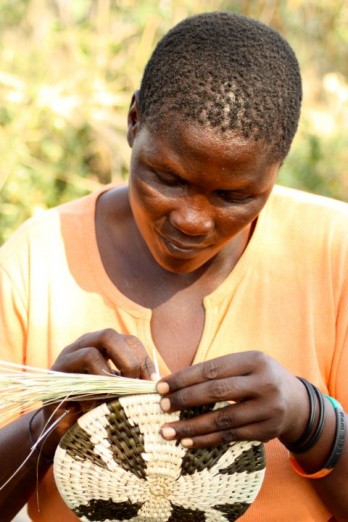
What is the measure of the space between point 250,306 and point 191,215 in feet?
1.52

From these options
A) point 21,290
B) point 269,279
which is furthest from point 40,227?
point 269,279

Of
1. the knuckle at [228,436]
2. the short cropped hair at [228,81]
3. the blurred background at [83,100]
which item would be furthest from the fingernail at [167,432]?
the blurred background at [83,100]

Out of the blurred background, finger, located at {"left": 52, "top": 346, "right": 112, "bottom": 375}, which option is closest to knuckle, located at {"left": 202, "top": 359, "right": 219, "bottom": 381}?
finger, located at {"left": 52, "top": 346, "right": 112, "bottom": 375}

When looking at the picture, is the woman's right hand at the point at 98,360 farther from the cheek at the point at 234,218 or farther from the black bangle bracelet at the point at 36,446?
the cheek at the point at 234,218

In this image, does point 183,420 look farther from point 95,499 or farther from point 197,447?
point 95,499

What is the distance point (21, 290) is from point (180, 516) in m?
0.74

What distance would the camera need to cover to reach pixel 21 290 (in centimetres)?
258

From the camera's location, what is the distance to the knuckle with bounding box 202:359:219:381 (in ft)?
6.67

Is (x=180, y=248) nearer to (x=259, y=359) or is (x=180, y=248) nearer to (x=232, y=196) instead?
(x=232, y=196)

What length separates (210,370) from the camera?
2.04 m

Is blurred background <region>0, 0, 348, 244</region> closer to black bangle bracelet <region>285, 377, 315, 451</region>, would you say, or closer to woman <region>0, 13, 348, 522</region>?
woman <region>0, 13, 348, 522</region>

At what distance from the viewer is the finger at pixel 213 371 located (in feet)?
6.67

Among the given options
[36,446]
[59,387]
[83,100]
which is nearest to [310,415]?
[59,387]

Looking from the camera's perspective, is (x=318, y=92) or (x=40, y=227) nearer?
(x=40, y=227)
